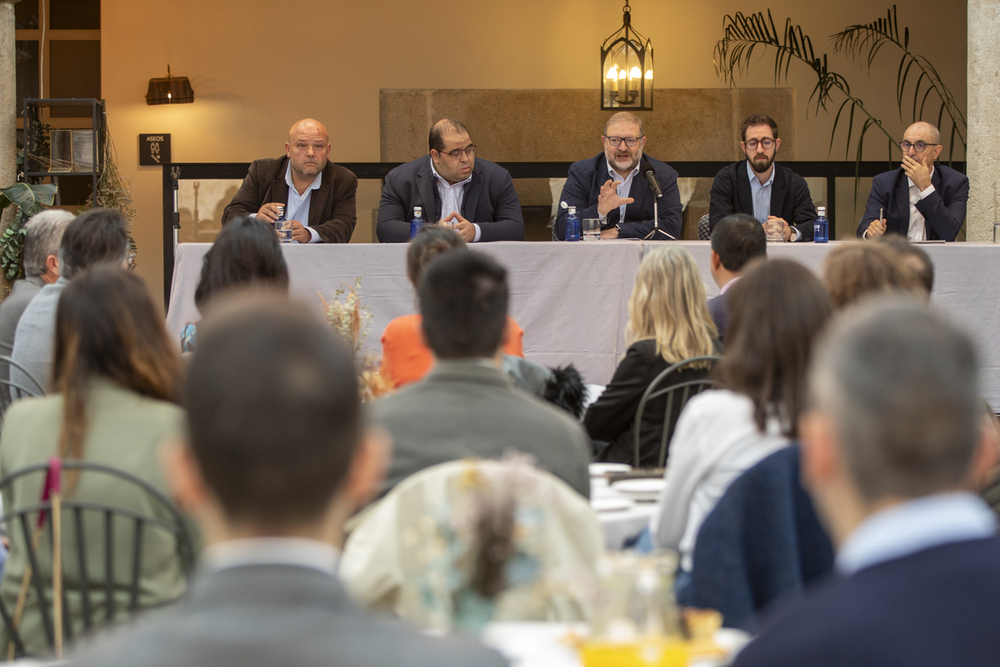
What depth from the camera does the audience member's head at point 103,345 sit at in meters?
1.99

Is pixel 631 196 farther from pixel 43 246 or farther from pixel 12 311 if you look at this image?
pixel 12 311

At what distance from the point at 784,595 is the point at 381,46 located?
8.06 m

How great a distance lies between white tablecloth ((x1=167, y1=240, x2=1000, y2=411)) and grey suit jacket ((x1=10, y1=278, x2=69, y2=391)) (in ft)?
5.17

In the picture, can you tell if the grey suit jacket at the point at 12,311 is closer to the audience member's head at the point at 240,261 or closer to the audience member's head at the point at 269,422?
the audience member's head at the point at 240,261

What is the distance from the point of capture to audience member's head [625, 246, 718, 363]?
11.2 feet

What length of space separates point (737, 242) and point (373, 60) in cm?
582

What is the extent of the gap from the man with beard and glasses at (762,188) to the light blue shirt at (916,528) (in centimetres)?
520

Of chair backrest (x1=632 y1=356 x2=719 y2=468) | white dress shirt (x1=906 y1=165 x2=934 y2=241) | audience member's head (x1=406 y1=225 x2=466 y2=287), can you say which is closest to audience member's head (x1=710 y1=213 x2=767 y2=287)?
chair backrest (x1=632 y1=356 x2=719 y2=468)

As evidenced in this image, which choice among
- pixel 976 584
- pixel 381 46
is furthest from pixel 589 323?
pixel 381 46

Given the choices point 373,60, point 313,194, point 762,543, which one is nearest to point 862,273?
point 762,543

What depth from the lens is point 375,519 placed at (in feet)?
5.23

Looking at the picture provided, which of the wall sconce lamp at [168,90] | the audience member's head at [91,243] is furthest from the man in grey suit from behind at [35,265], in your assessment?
the wall sconce lamp at [168,90]

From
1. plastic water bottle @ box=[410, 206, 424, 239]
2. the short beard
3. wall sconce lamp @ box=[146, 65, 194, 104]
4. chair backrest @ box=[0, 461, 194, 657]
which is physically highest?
wall sconce lamp @ box=[146, 65, 194, 104]

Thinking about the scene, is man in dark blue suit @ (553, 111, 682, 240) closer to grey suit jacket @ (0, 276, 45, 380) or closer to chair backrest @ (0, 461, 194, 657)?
grey suit jacket @ (0, 276, 45, 380)
